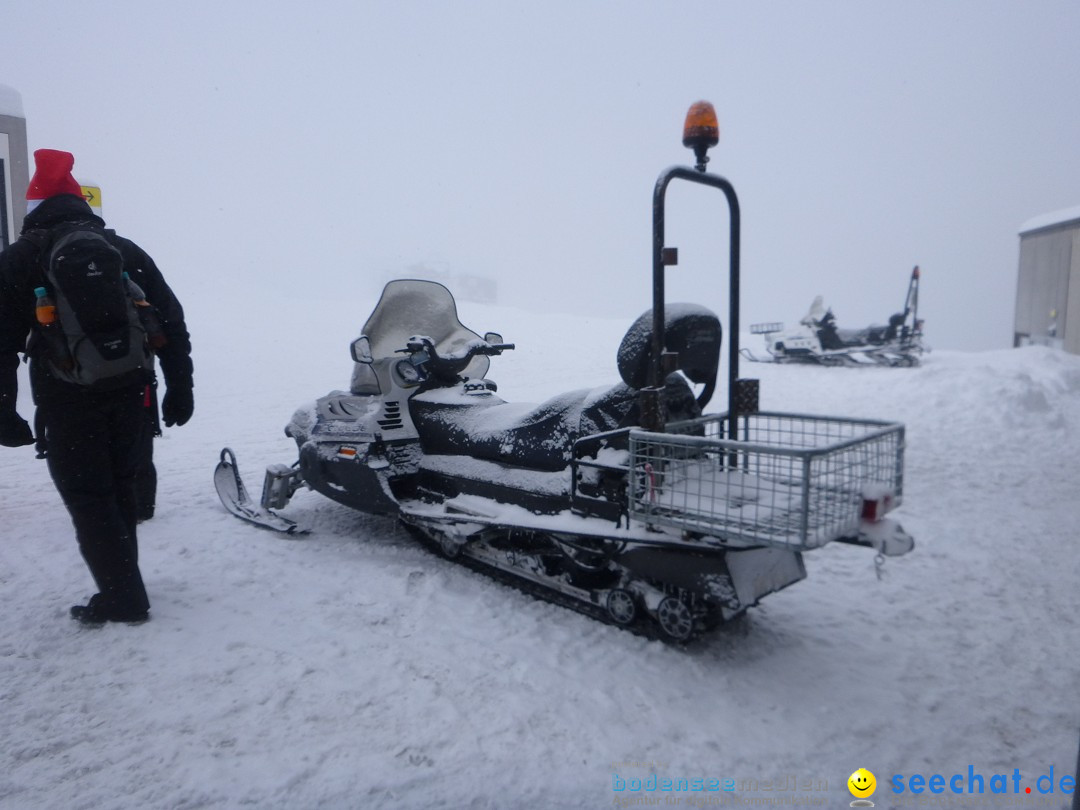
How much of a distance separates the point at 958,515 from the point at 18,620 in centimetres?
544

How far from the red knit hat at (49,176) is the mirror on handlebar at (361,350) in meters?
1.53

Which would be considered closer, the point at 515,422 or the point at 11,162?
the point at 515,422

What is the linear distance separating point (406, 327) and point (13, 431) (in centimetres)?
221

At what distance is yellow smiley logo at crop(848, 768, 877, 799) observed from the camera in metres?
2.13

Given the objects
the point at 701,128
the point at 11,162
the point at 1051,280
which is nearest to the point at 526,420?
the point at 701,128

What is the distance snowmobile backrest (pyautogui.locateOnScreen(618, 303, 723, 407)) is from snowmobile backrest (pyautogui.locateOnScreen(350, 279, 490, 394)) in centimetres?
178

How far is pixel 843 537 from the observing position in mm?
2389

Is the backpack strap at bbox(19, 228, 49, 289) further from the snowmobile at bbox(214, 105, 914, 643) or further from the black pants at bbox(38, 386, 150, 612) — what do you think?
the snowmobile at bbox(214, 105, 914, 643)

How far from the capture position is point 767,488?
8.95 feet

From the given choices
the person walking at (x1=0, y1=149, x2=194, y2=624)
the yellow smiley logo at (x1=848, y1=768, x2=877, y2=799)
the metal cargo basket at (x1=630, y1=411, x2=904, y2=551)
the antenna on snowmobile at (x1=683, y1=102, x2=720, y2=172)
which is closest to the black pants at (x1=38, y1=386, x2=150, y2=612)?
the person walking at (x1=0, y1=149, x2=194, y2=624)

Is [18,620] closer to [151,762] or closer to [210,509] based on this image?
[151,762]

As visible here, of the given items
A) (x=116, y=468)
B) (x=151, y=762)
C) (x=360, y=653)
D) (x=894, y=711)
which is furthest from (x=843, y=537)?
(x=116, y=468)

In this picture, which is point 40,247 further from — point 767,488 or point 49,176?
point 767,488

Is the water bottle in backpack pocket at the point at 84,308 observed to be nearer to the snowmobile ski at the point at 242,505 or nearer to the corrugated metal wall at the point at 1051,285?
the snowmobile ski at the point at 242,505
